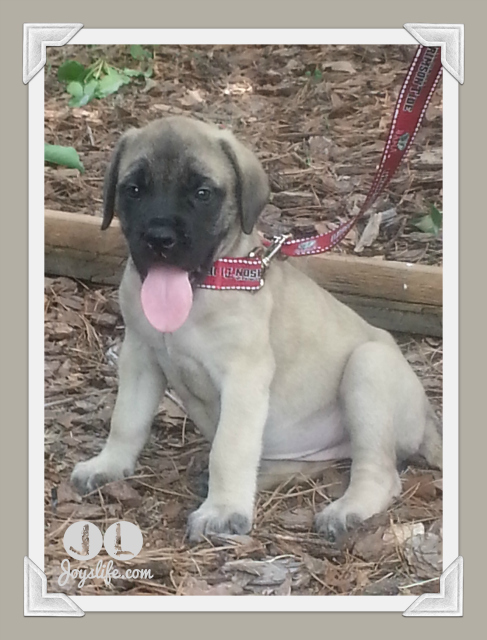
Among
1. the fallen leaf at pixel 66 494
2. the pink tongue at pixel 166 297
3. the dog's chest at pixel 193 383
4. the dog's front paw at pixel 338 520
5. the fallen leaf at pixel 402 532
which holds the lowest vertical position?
the fallen leaf at pixel 402 532

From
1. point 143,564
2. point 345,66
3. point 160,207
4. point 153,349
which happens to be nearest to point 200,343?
point 153,349

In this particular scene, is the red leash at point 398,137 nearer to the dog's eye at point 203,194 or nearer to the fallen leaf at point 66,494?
the dog's eye at point 203,194

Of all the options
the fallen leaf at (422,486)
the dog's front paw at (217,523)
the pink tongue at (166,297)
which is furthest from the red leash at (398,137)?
the fallen leaf at (422,486)

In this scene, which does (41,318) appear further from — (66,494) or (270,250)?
(270,250)

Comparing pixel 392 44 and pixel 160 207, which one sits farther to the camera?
pixel 392 44

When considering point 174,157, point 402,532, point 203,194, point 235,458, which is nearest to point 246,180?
point 203,194

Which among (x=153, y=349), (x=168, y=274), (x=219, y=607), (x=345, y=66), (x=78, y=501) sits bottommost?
(x=219, y=607)

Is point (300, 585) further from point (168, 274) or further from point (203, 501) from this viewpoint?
point (168, 274)

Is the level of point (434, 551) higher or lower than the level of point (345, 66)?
lower
